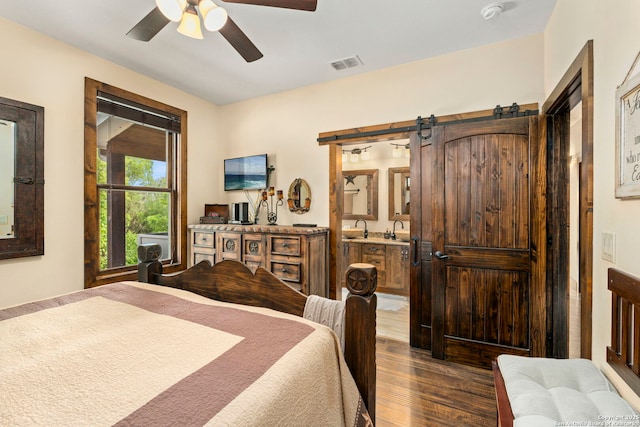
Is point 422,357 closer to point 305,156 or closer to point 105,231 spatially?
point 305,156

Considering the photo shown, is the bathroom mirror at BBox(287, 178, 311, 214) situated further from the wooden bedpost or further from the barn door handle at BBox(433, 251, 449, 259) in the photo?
the wooden bedpost

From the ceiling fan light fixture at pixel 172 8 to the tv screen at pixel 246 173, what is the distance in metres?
2.06

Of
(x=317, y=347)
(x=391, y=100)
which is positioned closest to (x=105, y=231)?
(x=317, y=347)

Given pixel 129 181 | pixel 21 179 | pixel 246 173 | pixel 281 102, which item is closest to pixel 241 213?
pixel 246 173

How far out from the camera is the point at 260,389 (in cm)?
84

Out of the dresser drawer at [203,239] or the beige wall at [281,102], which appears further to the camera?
the dresser drawer at [203,239]

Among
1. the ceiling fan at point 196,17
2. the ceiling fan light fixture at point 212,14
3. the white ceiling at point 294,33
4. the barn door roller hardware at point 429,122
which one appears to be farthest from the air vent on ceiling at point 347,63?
the ceiling fan light fixture at point 212,14

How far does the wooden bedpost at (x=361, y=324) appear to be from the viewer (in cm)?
122

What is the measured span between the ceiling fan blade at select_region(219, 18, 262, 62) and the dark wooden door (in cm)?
169

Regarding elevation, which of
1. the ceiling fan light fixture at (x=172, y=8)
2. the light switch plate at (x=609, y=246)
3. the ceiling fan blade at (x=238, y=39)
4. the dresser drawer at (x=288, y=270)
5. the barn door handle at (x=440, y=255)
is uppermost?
the ceiling fan blade at (x=238, y=39)

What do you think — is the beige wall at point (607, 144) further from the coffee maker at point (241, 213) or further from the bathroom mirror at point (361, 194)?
the bathroom mirror at point (361, 194)

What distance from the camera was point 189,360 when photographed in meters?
0.98

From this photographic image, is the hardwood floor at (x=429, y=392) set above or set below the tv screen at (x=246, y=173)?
below

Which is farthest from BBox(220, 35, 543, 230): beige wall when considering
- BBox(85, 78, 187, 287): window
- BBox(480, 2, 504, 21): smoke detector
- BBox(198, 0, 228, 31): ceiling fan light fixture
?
BBox(198, 0, 228, 31): ceiling fan light fixture
